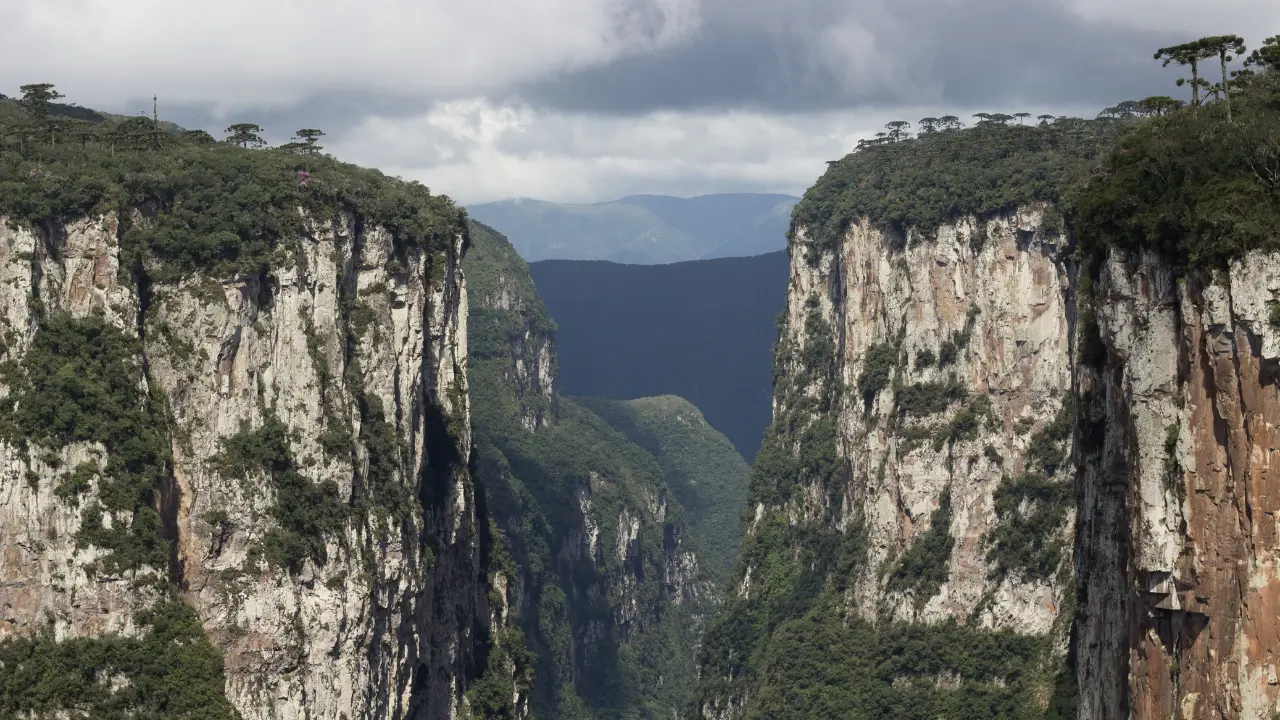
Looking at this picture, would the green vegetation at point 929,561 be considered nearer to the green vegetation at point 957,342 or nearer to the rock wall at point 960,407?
the rock wall at point 960,407

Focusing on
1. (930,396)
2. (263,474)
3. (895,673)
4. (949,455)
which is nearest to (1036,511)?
(949,455)

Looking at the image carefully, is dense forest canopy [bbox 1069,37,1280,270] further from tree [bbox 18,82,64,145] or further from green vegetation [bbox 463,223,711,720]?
green vegetation [bbox 463,223,711,720]

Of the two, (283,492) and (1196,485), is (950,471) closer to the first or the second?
(283,492)

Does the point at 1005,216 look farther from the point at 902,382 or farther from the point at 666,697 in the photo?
the point at 666,697

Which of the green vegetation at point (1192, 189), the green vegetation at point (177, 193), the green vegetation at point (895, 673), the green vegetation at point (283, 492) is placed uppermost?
the green vegetation at point (177, 193)

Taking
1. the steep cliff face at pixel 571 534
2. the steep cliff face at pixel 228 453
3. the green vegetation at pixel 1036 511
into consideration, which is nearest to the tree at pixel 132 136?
the steep cliff face at pixel 228 453

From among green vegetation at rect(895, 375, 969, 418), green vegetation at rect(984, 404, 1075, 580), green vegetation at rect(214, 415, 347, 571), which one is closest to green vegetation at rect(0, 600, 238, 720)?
green vegetation at rect(214, 415, 347, 571)
